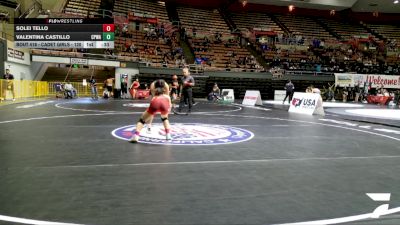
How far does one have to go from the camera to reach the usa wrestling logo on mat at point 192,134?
248 inches

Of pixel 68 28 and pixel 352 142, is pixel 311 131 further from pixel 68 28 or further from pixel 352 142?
pixel 68 28

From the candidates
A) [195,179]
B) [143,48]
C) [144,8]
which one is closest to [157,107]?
[195,179]

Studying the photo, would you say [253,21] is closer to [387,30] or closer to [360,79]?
[360,79]

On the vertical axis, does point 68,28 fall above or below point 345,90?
above

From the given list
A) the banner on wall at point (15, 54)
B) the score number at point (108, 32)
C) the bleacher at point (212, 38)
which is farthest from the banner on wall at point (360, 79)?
the banner on wall at point (15, 54)

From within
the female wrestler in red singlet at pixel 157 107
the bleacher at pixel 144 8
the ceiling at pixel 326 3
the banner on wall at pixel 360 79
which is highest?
the ceiling at pixel 326 3

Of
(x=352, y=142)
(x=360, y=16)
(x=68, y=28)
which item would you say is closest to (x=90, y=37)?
(x=68, y=28)

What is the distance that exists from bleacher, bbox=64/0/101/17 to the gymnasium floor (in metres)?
24.5

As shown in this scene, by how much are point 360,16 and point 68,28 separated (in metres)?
38.6

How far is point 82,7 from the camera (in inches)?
1212

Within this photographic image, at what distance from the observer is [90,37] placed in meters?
15.5

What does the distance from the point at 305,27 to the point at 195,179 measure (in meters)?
40.1

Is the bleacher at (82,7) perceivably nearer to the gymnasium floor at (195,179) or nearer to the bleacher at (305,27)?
the bleacher at (305,27)
